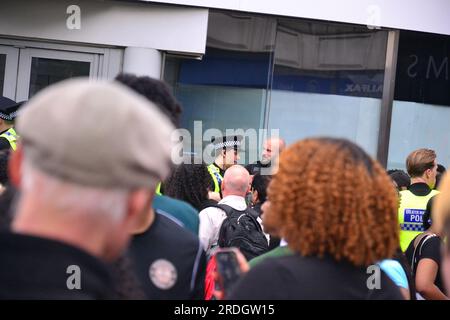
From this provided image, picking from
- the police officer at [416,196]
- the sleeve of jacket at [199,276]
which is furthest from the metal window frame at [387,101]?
the sleeve of jacket at [199,276]

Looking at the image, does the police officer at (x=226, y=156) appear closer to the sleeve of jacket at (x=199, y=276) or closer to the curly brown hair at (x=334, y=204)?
the sleeve of jacket at (x=199, y=276)

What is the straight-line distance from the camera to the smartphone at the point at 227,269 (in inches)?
87.8

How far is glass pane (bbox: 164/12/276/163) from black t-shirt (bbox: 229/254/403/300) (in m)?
7.21

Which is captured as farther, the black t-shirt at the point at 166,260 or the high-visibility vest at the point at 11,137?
the high-visibility vest at the point at 11,137

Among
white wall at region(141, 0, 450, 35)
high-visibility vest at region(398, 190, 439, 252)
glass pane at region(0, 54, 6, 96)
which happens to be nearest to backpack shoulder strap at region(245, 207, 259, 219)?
high-visibility vest at region(398, 190, 439, 252)

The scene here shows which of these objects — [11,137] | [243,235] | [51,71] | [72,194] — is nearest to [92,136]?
[72,194]

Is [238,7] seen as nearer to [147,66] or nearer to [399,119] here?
[147,66]

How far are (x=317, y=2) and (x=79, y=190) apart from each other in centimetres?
844

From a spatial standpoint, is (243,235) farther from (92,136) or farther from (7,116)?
(92,136)

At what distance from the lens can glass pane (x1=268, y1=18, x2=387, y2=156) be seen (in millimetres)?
9836

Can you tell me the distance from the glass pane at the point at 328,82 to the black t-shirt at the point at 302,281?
7.72 meters

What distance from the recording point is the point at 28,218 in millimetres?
1410
